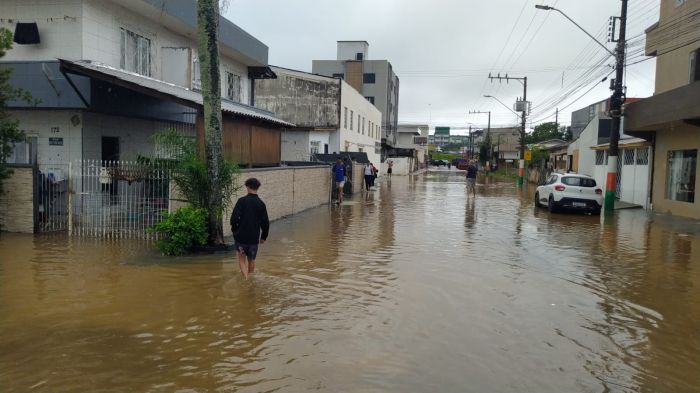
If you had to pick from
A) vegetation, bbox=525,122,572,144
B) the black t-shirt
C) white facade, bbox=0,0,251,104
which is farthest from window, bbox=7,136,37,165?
vegetation, bbox=525,122,572,144

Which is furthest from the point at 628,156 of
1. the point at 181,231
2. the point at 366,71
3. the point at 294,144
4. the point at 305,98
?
the point at 366,71

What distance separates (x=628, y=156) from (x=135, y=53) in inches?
874

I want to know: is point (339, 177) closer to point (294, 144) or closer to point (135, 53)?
point (135, 53)

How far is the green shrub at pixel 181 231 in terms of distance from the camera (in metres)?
10.1

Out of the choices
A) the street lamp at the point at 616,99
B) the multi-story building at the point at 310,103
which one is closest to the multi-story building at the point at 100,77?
the street lamp at the point at 616,99

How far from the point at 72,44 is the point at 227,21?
702cm

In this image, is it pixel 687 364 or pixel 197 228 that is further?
pixel 197 228

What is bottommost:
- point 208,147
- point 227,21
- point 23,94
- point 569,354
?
point 569,354

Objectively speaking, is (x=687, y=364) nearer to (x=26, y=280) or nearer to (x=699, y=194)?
(x=26, y=280)

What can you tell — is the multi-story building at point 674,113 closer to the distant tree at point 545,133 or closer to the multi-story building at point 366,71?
the multi-story building at point 366,71

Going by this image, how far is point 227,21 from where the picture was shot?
19.8 m

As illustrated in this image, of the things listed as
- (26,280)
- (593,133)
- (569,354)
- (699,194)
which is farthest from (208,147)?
(593,133)

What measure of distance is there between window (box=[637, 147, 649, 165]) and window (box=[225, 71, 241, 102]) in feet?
57.6

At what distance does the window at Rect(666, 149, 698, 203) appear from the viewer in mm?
19859
